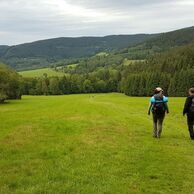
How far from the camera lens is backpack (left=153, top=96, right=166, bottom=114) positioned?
19.4 metres

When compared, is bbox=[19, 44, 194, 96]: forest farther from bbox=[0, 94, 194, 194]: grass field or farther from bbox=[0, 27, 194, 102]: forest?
bbox=[0, 94, 194, 194]: grass field

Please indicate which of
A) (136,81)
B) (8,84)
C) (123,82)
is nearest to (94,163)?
(8,84)

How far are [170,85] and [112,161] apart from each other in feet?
376

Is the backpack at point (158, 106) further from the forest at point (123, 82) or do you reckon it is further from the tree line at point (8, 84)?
the forest at point (123, 82)

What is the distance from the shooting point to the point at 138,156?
13891 millimetres

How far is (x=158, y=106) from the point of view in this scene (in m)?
19.4

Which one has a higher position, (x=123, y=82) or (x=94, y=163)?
(x=94, y=163)

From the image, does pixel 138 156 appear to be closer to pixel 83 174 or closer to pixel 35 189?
pixel 83 174

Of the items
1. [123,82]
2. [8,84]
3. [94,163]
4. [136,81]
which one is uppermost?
[94,163]

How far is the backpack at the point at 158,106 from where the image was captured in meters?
19.4

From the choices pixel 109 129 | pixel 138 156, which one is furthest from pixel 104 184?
pixel 109 129

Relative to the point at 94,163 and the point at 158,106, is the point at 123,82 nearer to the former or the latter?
the point at 158,106

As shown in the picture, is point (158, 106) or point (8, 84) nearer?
point (158, 106)

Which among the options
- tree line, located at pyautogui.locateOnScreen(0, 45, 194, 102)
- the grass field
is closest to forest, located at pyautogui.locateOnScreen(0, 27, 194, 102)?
tree line, located at pyautogui.locateOnScreen(0, 45, 194, 102)
